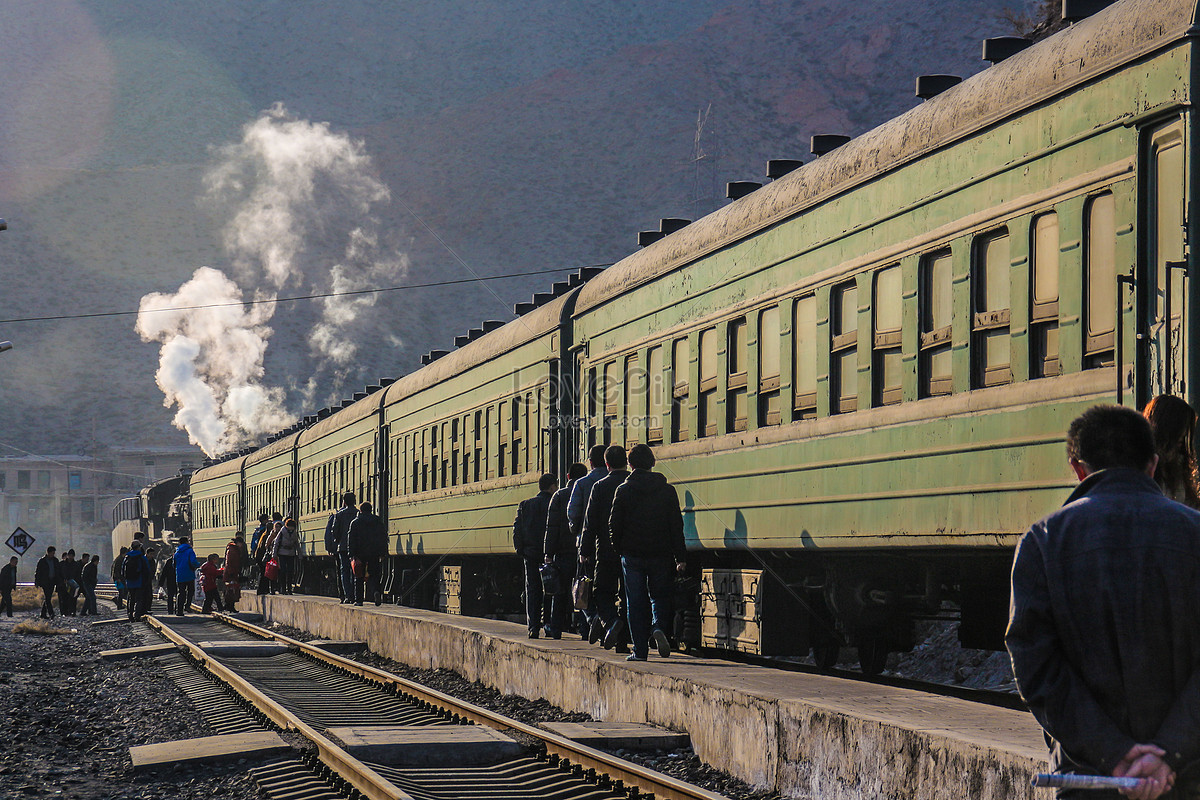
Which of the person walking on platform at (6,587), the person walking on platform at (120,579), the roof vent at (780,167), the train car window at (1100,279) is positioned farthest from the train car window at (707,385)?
the person walking on platform at (6,587)

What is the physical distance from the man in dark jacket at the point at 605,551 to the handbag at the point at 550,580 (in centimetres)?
126

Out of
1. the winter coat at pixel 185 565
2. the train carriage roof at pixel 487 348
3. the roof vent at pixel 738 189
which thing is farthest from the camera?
the winter coat at pixel 185 565

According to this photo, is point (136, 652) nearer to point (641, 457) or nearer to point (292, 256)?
point (641, 457)

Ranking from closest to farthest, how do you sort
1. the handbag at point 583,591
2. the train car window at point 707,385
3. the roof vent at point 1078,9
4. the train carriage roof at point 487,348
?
the roof vent at point 1078,9 → the train car window at point 707,385 → the handbag at point 583,591 → the train carriage roof at point 487,348

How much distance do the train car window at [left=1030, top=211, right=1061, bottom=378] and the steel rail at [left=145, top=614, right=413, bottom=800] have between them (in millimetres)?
3587

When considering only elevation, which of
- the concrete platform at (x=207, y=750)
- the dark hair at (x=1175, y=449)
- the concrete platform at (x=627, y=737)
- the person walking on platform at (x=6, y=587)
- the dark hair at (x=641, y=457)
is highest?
the dark hair at (x=641, y=457)

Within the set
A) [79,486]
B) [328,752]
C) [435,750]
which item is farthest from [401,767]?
[79,486]

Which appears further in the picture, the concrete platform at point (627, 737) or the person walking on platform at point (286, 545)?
the person walking on platform at point (286, 545)

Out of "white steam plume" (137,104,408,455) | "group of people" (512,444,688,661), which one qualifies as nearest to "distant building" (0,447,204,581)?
"white steam plume" (137,104,408,455)

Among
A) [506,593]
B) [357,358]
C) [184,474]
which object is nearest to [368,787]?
[506,593]

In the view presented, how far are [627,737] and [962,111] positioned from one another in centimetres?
384

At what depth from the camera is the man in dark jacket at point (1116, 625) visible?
3180 millimetres

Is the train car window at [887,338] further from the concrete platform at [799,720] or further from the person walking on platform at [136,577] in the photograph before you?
the person walking on platform at [136,577]

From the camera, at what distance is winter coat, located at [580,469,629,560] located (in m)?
11.1
